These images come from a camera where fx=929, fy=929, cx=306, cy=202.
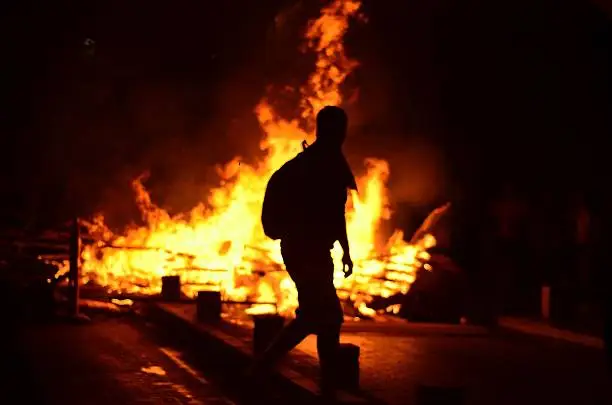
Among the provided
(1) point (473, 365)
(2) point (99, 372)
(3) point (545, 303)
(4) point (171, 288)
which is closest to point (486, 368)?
(1) point (473, 365)

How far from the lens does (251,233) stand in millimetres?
15766

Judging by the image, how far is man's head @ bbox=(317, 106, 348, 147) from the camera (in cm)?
692

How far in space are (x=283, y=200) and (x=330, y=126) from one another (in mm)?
656

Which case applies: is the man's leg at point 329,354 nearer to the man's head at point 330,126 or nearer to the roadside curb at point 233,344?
the roadside curb at point 233,344

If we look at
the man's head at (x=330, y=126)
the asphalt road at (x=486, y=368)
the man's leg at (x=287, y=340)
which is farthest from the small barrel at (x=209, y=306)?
the man's head at (x=330, y=126)

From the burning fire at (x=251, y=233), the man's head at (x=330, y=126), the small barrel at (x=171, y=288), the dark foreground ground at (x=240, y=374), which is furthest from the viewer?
the burning fire at (x=251, y=233)

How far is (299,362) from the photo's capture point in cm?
838

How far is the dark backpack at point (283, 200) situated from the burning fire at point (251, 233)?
712 centimetres

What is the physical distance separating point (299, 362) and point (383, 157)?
8.44 m

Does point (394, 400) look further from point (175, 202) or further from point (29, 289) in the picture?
point (175, 202)

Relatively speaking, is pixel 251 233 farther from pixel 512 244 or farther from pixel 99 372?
pixel 99 372

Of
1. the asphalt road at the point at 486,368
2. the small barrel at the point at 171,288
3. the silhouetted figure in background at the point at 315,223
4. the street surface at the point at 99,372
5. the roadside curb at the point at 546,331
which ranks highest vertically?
the silhouetted figure in background at the point at 315,223

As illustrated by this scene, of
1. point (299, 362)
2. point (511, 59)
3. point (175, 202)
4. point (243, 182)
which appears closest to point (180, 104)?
point (175, 202)

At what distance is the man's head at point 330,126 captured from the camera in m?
6.92
